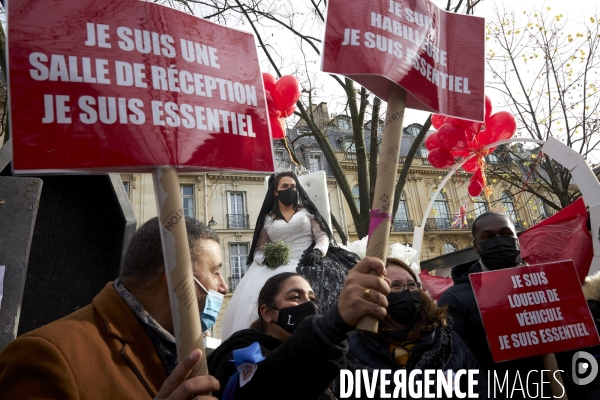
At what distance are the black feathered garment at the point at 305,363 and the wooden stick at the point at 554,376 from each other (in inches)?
54.3

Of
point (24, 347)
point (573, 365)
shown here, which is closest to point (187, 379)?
point (24, 347)

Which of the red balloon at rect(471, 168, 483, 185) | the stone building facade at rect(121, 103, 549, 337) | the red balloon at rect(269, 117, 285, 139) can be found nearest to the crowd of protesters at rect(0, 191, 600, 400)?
the red balloon at rect(269, 117, 285, 139)

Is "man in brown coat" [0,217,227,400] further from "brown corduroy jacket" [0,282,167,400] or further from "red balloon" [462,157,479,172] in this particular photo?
"red balloon" [462,157,479,172]

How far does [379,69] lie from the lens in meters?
1.65

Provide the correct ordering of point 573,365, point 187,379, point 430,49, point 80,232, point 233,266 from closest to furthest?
point 187,379 → point 430,49 → point 573,365 → point 80,232 → point 233,266

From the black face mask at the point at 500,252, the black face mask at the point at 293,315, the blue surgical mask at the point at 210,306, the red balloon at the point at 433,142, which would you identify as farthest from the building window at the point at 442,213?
the blue surgical mask at the point at 210,306

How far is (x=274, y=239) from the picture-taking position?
13.5ft

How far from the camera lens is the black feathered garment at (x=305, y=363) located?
4.55ft

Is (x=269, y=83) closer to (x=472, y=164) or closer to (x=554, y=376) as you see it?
(x=472, y=164)

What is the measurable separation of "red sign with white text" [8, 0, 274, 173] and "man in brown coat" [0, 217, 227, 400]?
0.34m

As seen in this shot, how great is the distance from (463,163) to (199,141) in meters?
4.10

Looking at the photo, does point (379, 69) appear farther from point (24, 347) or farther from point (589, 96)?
point (589, 96)

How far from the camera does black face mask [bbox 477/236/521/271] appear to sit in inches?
107

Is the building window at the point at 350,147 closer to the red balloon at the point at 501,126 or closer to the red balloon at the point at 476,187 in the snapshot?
the red balloon at the point at 476,187
